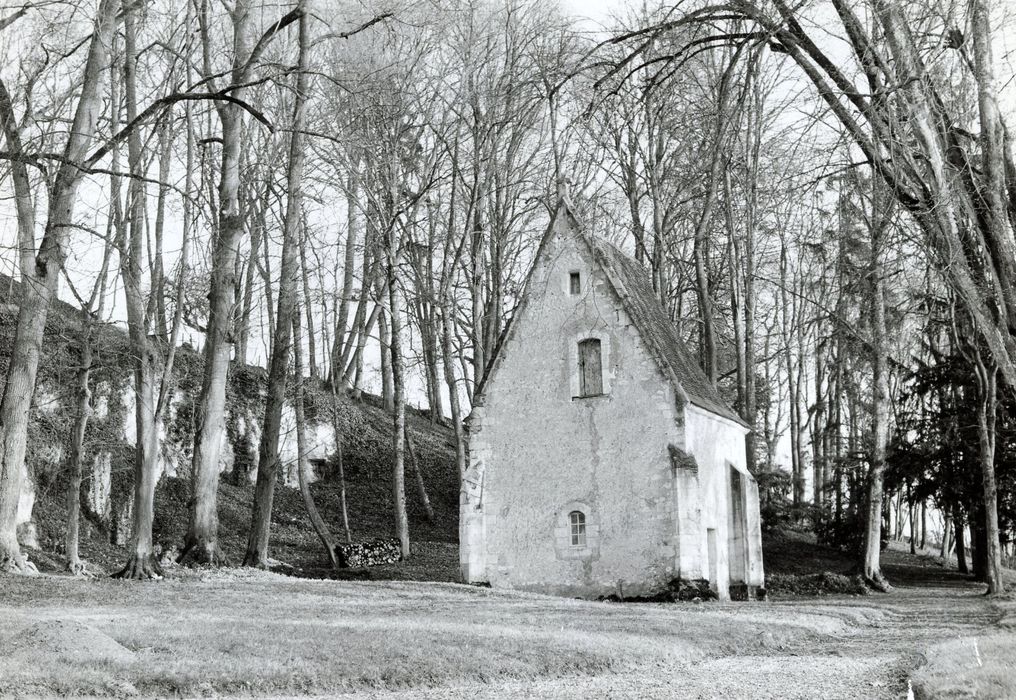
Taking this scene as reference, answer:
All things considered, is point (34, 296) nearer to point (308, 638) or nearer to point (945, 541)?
point (308, 638)

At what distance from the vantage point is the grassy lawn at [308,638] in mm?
9148

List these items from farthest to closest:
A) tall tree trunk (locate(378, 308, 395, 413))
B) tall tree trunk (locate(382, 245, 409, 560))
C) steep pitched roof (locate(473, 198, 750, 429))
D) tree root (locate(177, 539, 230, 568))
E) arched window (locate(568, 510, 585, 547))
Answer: tall tree trunk (locate(378, 308, 395, 413)), tall tree trunk (locate(382, 245, 409, 560)), steep pitched roof (locate(473, 198, 750, 429)), arched window (locate(568, 510, 585, 547)), tree root (locate(177, 539, 230, 568))

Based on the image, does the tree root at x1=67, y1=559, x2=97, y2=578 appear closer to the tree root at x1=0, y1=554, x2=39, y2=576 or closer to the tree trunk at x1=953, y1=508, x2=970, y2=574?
the tree root at x1=0, y1=554, x2=39, y2=576

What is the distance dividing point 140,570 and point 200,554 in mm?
2741

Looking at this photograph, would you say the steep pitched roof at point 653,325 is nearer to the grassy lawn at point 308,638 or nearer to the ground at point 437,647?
the ground at point 437,647

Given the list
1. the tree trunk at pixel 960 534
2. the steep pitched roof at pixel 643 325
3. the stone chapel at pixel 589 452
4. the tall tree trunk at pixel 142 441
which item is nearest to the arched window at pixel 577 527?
the stone chapel at pixel 589 452

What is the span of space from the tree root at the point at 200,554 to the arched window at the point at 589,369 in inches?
366

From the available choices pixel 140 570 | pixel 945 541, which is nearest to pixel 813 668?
pixel 140 570

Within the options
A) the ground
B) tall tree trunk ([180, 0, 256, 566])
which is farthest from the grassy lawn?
tall tree trunk ([180, 0, 256, 566])

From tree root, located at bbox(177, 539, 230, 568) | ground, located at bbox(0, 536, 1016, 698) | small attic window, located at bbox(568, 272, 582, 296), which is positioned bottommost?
ground, located at bbox(0, 536, 1016, 698)

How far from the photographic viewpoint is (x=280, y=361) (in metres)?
23.4

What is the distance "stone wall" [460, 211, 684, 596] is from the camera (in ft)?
77.8

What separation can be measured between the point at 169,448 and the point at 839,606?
20325 millimetres

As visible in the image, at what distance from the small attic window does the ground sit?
9.18 metres
